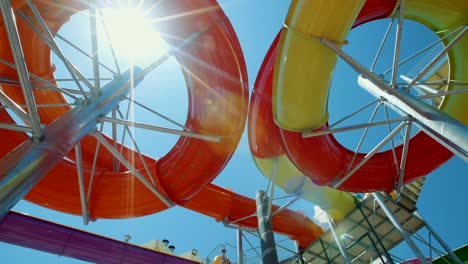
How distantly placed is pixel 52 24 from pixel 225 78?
409 cm

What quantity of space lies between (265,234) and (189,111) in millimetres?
4076

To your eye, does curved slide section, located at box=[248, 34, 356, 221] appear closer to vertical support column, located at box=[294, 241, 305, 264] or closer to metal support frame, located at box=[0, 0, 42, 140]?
vertical support column, located at box=[294, 241, 305, 264]

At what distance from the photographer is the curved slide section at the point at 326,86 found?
5.70m

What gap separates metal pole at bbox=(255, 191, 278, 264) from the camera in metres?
8.11

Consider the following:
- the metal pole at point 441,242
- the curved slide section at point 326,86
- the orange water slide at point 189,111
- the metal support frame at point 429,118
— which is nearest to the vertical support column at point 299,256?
the curved slide section at point 326,86

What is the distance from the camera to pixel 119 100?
18.9ft

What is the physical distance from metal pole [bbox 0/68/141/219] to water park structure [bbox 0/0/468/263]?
0.06ft

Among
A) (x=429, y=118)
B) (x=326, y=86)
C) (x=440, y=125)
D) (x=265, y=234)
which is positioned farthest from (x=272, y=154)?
(x=440, y=125)

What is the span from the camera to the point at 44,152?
4.11 metres

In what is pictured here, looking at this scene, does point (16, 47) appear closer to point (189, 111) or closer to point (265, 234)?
point (189, 111)

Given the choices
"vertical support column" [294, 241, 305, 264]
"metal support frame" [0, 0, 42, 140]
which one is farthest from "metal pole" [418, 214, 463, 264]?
"metal support frame" [0, 0, 42, 140]

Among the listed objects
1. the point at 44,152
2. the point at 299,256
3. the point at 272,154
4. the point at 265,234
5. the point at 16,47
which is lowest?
the point at 44,152

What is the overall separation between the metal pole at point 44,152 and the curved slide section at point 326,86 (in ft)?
11.3

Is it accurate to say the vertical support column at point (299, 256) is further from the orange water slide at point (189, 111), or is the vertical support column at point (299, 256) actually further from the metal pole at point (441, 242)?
the orange water slide at point (189, 111)
